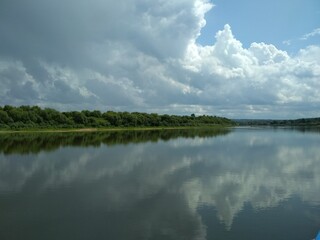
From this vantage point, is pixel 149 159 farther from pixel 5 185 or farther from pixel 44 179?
pixel 5 185

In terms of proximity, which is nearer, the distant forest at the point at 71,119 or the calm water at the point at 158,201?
the calm water at the point at 158,201

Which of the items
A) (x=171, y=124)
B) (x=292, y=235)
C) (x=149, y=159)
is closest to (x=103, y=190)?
(x=292, y=235)

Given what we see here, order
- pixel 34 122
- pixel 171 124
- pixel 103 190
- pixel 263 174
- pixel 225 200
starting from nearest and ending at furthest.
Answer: pixel 225 200
pixel 103 190
pixel 263 174
pixel 34 122
pixel 171 124

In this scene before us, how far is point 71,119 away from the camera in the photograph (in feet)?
329

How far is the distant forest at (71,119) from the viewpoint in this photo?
84338 millimetres

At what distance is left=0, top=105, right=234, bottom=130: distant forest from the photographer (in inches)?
3320

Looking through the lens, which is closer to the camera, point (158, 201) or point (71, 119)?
point (158, 201)

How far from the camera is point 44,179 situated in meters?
22.3

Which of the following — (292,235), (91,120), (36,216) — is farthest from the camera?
(91,120)

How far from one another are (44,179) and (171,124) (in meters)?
120

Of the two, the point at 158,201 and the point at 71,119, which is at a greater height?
the point at 71,119

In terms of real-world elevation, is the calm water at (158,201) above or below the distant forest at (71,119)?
below

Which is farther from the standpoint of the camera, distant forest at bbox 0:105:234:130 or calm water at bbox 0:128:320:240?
distant forest at bbox 0:105:234:130

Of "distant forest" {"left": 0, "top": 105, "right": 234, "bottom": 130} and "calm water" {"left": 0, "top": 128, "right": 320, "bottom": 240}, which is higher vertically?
"distant forest" {"left": 0, "top": 105, "right": 234, "bottom": 130}
